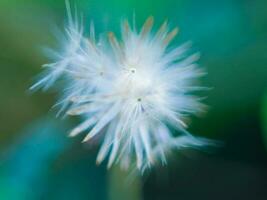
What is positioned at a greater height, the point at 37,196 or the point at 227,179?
the point at 227,179

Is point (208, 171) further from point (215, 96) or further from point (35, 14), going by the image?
point (35, 14)

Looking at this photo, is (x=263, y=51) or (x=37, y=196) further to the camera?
(x=37, y=196)

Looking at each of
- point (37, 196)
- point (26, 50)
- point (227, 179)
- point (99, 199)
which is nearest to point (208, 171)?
point (227, 179)
